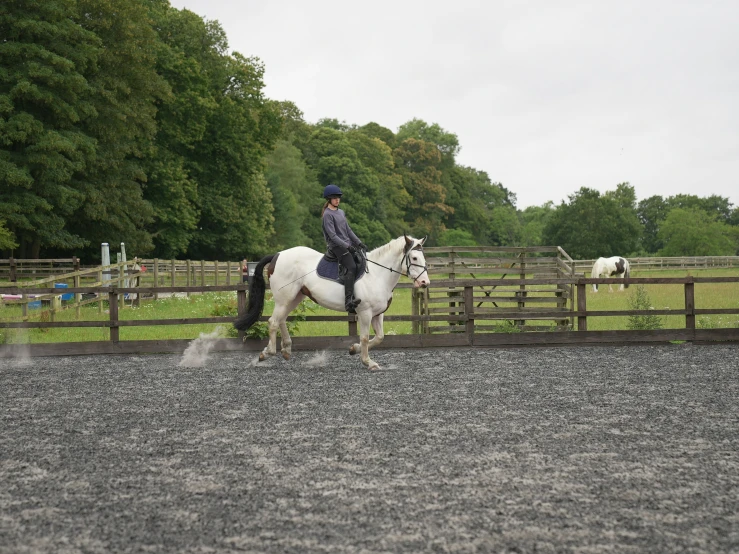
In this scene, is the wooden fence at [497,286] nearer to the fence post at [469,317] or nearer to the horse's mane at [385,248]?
the fence post at [469,317]

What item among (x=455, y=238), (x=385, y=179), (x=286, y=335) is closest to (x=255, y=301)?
(x=286, y=335)

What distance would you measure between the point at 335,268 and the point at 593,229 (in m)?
71.0

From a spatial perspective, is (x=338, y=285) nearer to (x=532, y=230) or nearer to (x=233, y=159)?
(x=233, y=159)

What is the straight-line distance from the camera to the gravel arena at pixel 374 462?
14.4ft

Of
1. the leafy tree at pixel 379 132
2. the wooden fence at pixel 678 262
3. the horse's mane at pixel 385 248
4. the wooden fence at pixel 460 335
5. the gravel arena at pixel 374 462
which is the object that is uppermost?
the leafy tree at pixel 379 132

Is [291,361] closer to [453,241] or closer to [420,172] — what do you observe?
[453,241]

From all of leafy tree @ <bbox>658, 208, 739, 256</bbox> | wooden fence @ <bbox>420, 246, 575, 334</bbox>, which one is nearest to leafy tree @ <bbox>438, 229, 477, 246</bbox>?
leafy tree @ <bbox>658, 208, 739, 256</bbox>

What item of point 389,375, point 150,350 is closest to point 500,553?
point 389,375

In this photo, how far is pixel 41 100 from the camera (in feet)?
98.1

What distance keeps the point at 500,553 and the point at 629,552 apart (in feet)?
2.05

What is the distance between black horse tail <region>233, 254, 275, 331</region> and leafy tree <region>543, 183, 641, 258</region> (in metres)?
68.0

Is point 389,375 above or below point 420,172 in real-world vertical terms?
below

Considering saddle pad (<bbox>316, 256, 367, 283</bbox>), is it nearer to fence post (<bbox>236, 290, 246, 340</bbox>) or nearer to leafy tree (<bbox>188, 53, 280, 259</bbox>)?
fence post (<bbox>236, 290, 246, 340</bbox>)

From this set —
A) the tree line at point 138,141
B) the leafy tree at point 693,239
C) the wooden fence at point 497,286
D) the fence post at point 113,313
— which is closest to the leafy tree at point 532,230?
the leafy tree at point 693,239
